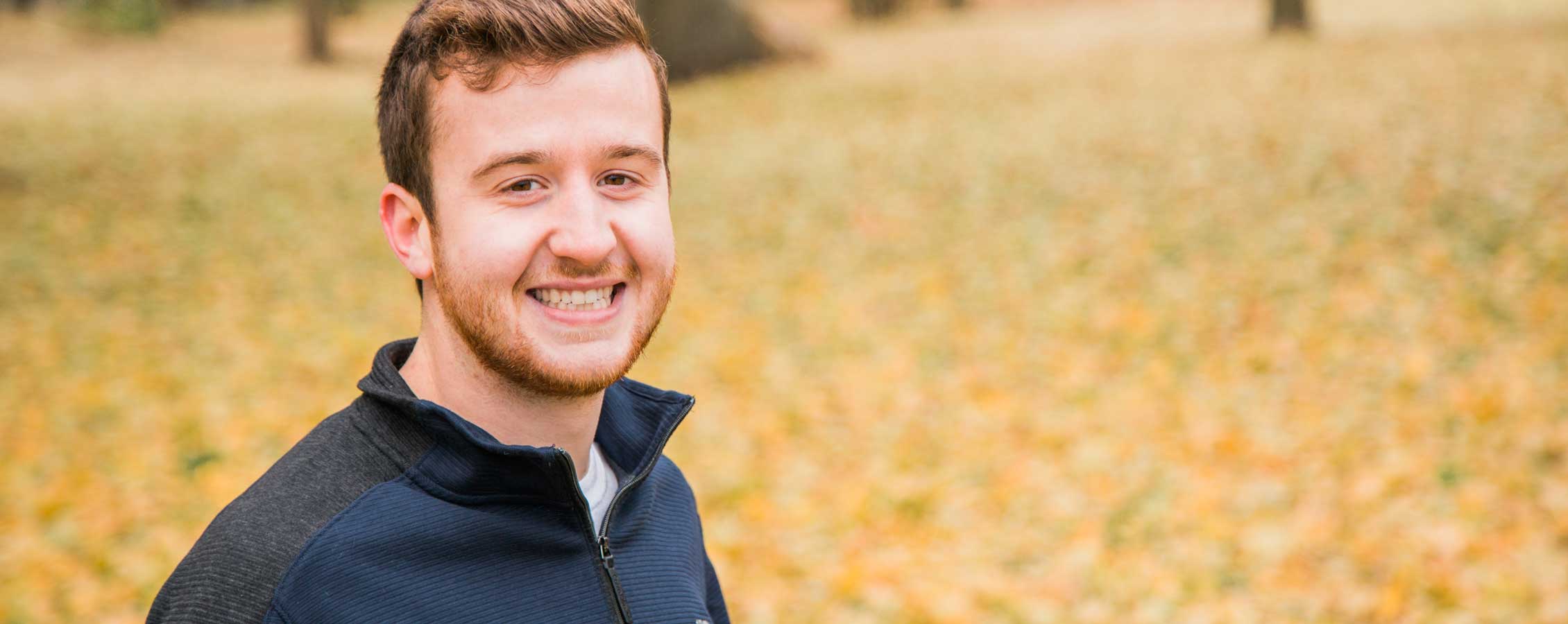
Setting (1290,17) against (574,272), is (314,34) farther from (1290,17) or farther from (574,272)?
(574,272)

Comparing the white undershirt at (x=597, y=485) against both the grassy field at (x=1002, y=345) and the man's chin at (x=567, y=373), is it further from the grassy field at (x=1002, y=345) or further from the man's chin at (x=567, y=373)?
the grassy field at (x=1002, y=345)

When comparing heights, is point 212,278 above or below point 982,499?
above

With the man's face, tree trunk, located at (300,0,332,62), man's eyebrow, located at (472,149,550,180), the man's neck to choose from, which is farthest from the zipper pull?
tree trunk, located at (300,0,332,62)

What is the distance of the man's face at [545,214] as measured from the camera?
1.52 meters

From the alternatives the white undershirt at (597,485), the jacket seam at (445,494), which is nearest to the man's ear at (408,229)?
the jacket seam at (445,494)

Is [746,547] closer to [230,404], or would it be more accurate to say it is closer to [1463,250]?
[230,404]

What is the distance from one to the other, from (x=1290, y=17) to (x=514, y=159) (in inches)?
747

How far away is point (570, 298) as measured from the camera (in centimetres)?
157


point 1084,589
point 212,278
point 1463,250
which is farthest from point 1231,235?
point 212,278

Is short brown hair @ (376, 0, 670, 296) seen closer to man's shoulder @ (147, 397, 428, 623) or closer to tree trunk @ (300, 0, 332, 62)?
man's shoulder @ (147, 397, 428, 623)

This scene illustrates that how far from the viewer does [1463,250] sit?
756 centimetres

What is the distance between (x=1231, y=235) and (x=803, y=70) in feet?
35.6

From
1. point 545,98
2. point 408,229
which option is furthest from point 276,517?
point 545,98

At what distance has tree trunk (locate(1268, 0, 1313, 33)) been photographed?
18.0 meters
